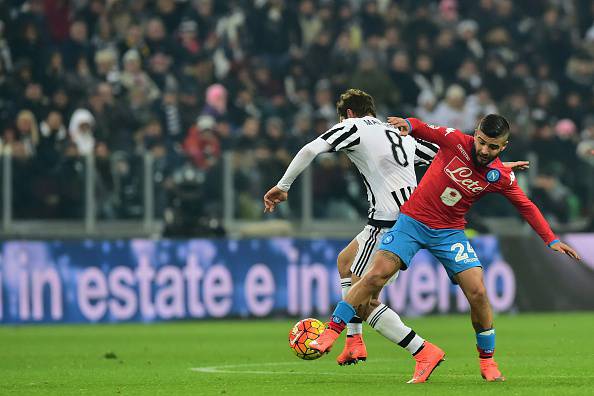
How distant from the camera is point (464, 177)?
978cm

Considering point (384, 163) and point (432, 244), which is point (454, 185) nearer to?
point (432, 244)

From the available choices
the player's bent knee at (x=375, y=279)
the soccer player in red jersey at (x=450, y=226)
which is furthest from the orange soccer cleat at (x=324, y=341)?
the player's bent knee at (x=375, y=279)

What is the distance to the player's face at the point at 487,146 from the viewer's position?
31.1ft

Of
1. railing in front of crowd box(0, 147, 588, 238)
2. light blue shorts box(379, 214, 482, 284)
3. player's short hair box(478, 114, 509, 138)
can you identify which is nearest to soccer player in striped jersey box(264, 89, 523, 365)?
light blue shorts box(379, 214, 482, 284)

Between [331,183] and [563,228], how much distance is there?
3.69m

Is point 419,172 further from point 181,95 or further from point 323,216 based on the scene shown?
point 181,95

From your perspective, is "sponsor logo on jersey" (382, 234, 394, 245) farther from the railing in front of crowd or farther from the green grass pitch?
the railing in front of crowd

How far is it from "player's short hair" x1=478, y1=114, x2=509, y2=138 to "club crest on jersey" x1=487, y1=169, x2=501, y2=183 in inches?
13.4

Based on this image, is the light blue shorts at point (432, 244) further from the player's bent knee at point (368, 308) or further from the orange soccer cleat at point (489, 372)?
the player's bent knee at point (368, 308)

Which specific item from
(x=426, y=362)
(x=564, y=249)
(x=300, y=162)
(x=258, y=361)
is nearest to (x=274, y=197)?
(x=300, y=162)

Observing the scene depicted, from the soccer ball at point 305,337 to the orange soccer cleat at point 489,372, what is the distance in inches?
48.4

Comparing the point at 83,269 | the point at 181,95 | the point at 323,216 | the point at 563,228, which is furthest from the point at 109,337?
the point at 563,228

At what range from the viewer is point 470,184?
9797 millimetres

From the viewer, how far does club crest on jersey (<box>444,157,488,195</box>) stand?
384 inches
